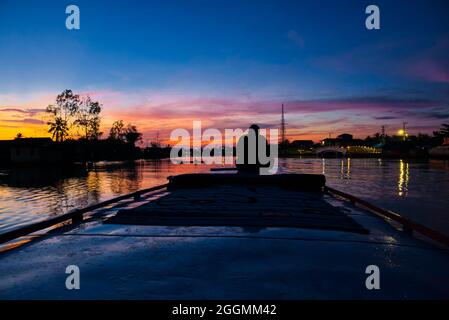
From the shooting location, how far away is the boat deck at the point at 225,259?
3.86m

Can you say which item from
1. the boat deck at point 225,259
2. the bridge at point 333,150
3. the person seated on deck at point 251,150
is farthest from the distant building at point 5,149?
the bridge at point 333,150

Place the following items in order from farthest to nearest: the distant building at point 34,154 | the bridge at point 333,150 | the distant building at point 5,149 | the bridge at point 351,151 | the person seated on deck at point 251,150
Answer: the bridge at point 351,151, the bridge at point 333,150, the distant building at point 5,149, the distant building at point 34,154, the person seated on deck at point 251,150

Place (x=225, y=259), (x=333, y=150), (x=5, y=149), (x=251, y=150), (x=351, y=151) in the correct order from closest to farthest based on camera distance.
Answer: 1. (x=225, y=259)
2. (x=251, y=150)
3. (x=5, y=149)
4. (x=333, y=150)
5. (x=351, y=151)

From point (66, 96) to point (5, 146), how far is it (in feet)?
54.6

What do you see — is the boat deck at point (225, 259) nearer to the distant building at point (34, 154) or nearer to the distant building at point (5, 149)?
the distant building at point (34, 154)

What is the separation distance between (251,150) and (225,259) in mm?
11761

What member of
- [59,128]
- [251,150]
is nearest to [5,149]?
[59,128]

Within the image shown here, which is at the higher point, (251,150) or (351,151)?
(351,151)

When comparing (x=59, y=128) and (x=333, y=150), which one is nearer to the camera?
(x=59, y=128)

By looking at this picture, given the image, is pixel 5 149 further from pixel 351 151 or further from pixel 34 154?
pixel 351 151

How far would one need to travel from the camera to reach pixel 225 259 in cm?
498

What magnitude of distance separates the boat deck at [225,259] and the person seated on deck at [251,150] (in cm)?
821
